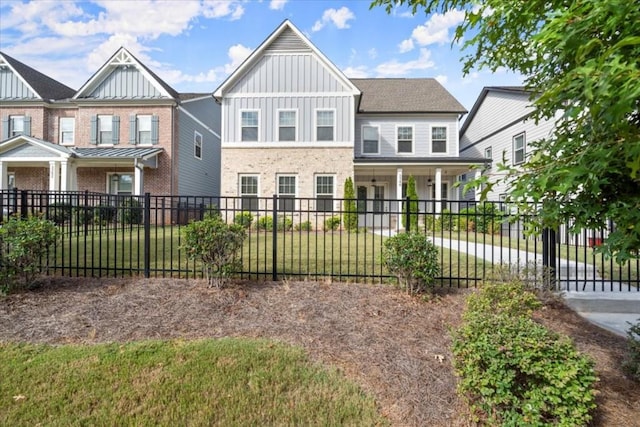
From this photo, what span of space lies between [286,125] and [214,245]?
38.8 ft

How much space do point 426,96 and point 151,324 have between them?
18.3m

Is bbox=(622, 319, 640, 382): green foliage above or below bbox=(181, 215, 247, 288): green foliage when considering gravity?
below

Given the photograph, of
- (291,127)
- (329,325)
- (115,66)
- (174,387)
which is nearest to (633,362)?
(329,325)

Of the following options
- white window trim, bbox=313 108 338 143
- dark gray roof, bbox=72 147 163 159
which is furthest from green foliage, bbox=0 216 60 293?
white window trim, bbox=313 108 338 143

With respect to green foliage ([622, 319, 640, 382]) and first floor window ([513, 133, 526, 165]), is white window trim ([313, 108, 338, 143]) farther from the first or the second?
green foliage ([622, 319, 640, 382])

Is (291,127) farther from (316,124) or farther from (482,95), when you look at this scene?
(482,95)

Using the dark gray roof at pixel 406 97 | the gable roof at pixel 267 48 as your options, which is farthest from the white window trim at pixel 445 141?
the gable roof at pixel 267 48

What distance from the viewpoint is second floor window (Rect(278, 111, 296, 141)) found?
15.7m

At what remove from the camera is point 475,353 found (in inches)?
94.3

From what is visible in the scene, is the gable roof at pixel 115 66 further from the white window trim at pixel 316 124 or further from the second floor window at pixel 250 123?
the white window trim at pixel 316 124

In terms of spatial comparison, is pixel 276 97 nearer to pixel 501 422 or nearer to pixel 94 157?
pixel 94 157

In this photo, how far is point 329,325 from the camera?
403 centimetres

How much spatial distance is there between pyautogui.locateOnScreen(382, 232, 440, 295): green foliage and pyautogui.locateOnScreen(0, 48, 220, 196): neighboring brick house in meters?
14.6

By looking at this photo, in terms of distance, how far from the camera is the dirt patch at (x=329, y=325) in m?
2.83
